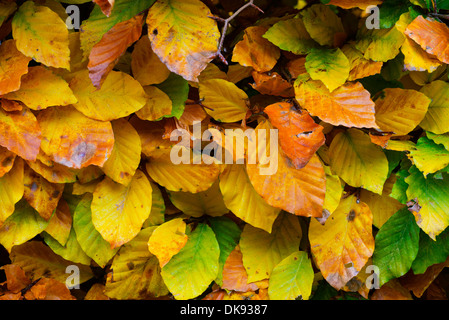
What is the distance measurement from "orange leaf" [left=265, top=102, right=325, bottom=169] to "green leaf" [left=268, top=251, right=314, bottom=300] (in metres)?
0.24

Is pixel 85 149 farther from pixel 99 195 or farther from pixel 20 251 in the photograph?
pixel 20 251

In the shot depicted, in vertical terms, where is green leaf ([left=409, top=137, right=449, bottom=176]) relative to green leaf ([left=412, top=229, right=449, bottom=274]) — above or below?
above

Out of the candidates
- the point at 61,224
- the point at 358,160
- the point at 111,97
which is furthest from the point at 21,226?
the point at 358,160

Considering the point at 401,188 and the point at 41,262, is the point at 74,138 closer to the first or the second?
the point at 41,262

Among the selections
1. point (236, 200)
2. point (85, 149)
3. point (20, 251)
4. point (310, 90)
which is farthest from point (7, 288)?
point (310, 90)

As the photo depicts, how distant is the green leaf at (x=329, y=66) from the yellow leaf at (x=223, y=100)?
120 millimetres

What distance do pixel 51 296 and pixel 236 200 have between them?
406 mm

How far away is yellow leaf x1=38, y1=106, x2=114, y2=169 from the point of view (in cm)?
62

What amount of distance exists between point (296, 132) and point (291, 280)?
11.4 inches

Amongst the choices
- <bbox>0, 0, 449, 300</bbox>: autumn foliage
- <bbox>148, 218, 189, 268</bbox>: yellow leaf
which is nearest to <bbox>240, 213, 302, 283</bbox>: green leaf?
<bbox>0, 0, 449, 300</bbox>: autumn foliage

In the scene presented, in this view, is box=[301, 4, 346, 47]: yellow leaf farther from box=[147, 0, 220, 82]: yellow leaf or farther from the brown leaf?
the brown leaf

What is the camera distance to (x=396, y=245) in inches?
29.3

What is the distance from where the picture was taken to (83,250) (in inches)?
29.2

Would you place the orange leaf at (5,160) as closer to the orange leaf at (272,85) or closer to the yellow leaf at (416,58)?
the orange leaf at (272,85)
